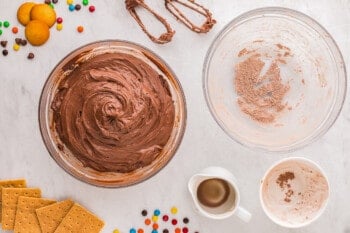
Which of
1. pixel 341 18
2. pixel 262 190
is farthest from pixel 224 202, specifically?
pixel 341 18

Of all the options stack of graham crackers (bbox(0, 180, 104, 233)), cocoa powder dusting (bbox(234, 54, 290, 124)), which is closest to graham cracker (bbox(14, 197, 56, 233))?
stack of graham crackers (bbox(0, 180, 104, 233))

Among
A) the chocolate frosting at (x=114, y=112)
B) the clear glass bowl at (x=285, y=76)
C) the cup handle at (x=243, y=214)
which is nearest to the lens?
the chocolate frosting at (x=114, y=112)

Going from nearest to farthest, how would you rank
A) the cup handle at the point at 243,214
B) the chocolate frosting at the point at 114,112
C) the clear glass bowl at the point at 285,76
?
the chocolate frosting at the point at 114,112, the cup handle at the point at 243,214, the clear glass bowl at the point at 285,76

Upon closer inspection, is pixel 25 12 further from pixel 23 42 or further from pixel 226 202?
pixel 226 202

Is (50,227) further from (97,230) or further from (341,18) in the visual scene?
(341,18)

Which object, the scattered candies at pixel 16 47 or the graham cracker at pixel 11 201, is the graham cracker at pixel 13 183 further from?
the scattered candies at pixel 16 47

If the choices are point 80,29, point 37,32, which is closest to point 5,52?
point 37,32

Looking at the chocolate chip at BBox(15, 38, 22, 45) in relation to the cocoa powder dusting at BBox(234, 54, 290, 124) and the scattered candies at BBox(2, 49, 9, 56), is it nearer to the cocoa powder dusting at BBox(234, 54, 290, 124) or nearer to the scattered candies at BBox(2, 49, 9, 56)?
the scattered candies at BBox(2, 49, 9, 56)

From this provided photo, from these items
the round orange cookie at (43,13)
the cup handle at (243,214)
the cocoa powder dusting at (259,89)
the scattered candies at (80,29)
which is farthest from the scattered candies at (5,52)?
the cup handle at (243,214)
